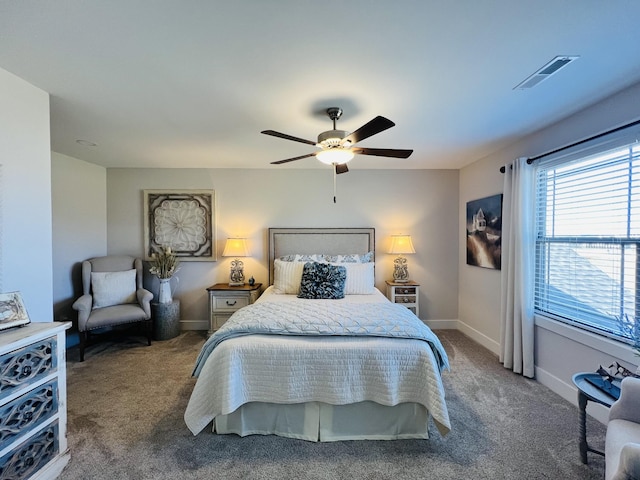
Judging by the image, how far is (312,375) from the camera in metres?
2.04

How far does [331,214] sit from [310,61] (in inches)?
113

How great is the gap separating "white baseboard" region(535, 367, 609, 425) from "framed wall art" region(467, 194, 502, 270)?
1206 millimetres

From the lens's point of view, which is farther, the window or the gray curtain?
the gray curtain

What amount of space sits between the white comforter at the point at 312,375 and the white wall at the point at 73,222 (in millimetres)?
2965

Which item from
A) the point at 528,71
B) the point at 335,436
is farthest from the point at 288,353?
the point at 528,71

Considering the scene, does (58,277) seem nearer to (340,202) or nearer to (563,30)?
(340,202)

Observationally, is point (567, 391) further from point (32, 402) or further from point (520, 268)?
point (32, 402)

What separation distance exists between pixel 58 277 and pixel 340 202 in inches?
153

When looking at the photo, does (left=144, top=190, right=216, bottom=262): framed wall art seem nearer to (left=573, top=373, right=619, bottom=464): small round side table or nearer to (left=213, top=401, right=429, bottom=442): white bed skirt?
(left=213, top=401, right=429, bottom=442): white bed skirt

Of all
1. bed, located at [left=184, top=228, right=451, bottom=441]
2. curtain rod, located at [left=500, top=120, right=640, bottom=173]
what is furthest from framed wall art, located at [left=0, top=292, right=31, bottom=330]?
curtain rod, located at [left=500, top=120, right=640, bottom=173]

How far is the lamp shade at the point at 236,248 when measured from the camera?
13.7ft

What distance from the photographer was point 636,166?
204 cm

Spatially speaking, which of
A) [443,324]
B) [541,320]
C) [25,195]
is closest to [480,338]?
[443,324]

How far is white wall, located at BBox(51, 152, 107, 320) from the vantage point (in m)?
3.63
